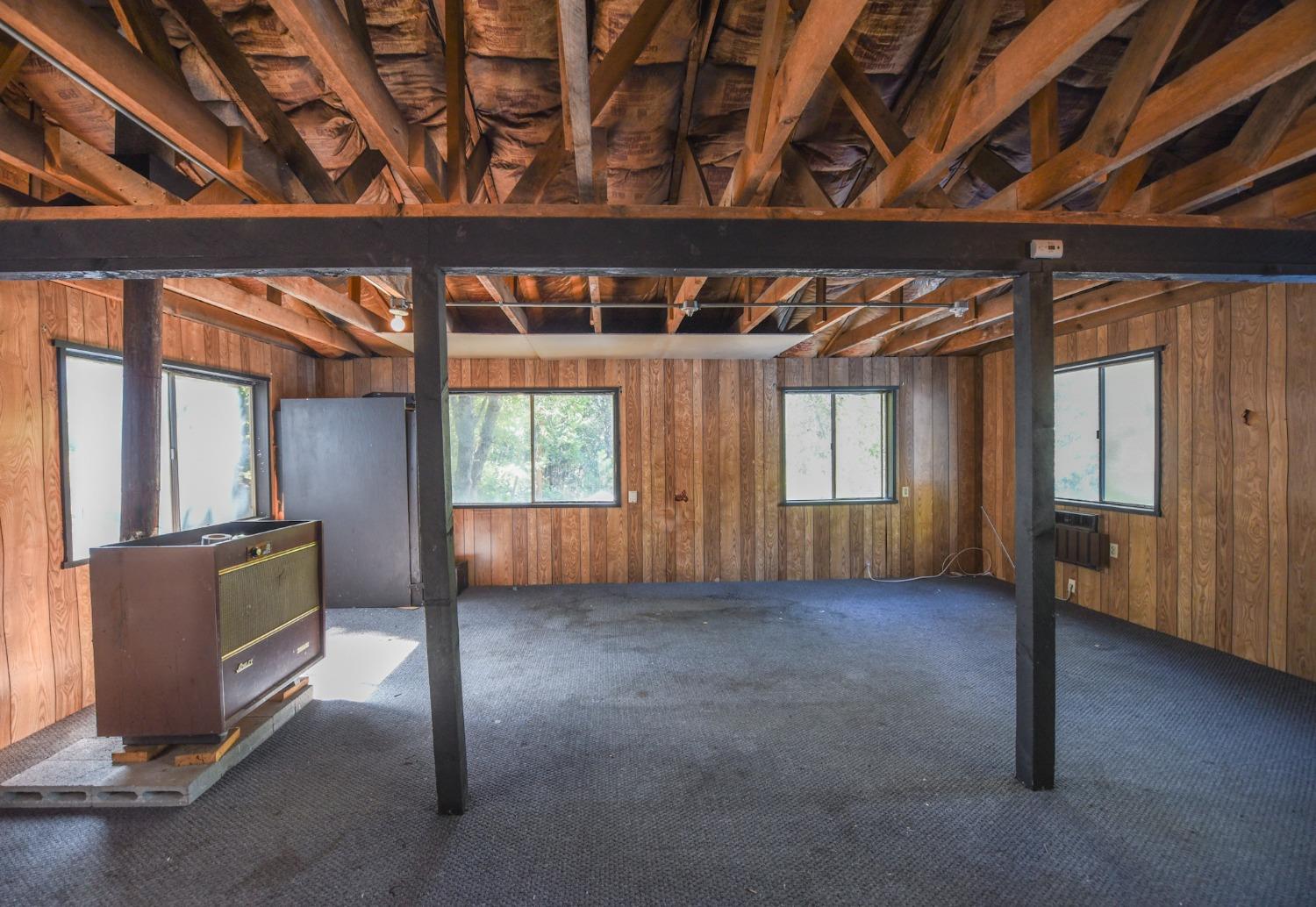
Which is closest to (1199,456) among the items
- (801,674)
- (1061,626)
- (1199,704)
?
(1061,626)

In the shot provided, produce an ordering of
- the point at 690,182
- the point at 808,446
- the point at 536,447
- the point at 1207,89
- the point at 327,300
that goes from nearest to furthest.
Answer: the point at 1207,89, the point at 690,182, the point at 327,300, the point at 536,447, the point at 808,446

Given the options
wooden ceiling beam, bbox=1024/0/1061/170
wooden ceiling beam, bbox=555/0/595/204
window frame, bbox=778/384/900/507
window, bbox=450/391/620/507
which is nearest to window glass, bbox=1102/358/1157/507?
window frame, bbox=778/384/900/507

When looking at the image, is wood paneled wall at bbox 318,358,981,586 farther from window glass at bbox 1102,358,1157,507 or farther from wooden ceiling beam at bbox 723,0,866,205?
wooden ceiling beam at bbox 723,0,866,205

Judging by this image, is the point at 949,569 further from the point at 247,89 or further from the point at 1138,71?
the point at 247,89

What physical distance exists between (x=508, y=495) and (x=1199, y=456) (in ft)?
19.3

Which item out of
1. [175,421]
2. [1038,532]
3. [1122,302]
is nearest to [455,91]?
[1038,532]

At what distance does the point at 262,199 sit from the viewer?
217 cm

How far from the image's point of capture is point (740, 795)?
89.5 inches

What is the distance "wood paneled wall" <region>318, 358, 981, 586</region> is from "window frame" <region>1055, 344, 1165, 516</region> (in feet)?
3.94

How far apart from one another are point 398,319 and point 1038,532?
4.18 meters

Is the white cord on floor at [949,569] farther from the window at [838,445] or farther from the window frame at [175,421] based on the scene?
the window frame at [175,421]

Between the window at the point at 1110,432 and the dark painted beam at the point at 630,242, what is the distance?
2250 millimetres

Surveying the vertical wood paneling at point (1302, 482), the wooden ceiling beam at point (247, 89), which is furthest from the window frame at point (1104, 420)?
the wooden ceiling beam at point (247, 89)

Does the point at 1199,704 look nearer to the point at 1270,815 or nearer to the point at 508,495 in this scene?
the point at 1270,815
